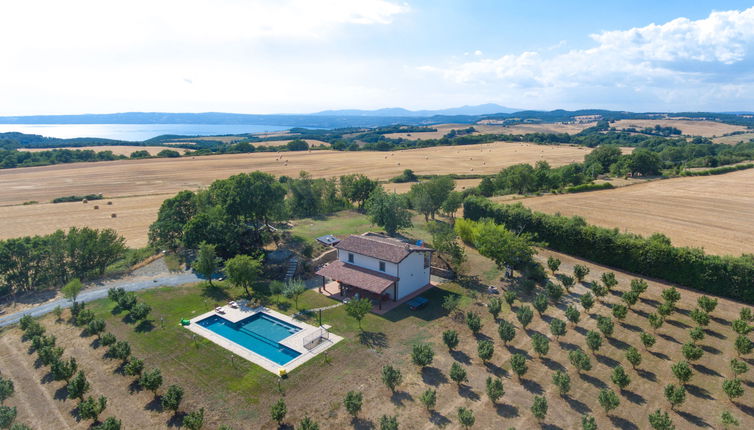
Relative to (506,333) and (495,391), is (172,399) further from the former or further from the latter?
(506,333)

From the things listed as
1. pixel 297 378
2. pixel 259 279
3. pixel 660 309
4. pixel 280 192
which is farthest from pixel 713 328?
pixel 280 192

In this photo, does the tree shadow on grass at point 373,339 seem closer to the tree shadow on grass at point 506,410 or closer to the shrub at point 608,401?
the tree shadow on grass at point 506,410

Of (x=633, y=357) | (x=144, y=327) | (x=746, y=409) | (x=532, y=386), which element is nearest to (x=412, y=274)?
(x=532, y=386)

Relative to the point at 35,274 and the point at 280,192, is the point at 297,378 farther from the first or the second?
the point at 35,274

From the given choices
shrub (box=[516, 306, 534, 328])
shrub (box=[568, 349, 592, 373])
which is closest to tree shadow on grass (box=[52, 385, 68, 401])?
shrub (box=[516, 306, 534, 328])

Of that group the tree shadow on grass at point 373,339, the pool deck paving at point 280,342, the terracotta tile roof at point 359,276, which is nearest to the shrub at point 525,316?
the tree shadow on grass at point 373,339

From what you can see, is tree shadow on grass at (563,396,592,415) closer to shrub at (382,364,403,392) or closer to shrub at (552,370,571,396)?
shrub at (552,370,571,396)
